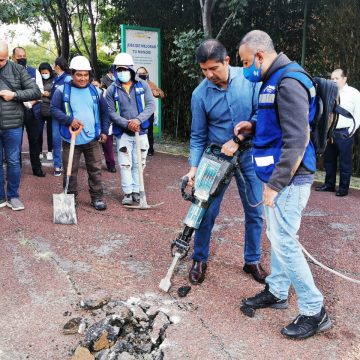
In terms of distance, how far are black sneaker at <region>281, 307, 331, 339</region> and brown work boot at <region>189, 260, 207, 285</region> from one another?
3.24ft

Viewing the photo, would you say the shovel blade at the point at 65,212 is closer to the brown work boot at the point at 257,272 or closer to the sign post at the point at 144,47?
the brown work boot at the point at 257,272

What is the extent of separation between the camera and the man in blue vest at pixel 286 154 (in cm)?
283

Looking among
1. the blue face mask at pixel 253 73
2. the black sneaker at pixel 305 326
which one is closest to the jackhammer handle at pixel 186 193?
the blue face mask at pixel 253 73

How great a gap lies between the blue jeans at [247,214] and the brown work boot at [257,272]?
0.04 meters

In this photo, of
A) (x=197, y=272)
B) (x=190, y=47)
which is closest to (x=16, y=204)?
(x=197, y=272)

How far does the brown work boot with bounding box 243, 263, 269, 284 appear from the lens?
416 cm

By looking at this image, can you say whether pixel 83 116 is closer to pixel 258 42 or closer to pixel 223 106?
pixel 223 106

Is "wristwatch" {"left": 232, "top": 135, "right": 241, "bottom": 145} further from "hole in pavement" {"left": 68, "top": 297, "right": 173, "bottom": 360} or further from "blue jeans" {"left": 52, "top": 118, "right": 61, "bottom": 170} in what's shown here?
"blue jeans" {"left": 52, "top": 118, "right": 61, "bottom": 170}

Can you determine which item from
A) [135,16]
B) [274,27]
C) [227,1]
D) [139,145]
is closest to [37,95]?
[139,145]

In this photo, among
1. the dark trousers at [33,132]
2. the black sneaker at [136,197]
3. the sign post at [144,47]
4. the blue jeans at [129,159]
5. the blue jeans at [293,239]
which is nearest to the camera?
the blue jeans at [293,239]

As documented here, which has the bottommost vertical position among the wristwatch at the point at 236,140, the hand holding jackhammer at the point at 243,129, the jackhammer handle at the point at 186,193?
the jackhammer handle at the point at 186,193

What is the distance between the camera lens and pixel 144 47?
11352mm

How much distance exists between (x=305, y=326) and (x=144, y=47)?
9.34 meters

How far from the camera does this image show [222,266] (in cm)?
452
